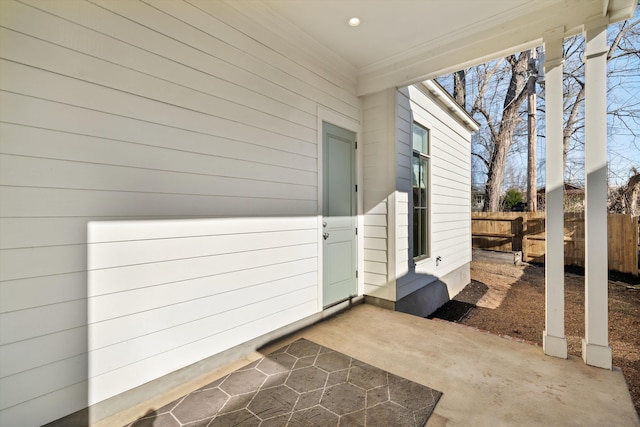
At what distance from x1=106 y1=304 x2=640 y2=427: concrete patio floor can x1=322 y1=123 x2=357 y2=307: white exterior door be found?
51 centimetres

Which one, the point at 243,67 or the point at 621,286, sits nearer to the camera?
the point at 243,67

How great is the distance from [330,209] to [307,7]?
2002mm

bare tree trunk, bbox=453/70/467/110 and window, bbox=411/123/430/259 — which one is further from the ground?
bare tree trunk, bbox=453/70/467/110

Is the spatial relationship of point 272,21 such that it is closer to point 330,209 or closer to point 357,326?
point 330,209

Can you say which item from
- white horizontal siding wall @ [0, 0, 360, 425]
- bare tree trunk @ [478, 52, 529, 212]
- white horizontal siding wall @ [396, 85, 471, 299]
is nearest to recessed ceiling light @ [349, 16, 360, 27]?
white horizontal siding wall @ [0, 0, 360, 425]

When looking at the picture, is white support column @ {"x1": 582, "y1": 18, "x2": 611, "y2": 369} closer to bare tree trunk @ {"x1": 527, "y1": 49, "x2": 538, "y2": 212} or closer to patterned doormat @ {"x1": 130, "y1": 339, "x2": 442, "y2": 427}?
patterned doormat @ {"x1": 130, "y1": 339, "x2": 442, "y2": 427}

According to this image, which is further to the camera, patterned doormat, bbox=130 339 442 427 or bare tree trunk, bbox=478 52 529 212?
bare tree trunk, bbox=478 52 529 212

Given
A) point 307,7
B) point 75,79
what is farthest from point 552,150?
point 75,79

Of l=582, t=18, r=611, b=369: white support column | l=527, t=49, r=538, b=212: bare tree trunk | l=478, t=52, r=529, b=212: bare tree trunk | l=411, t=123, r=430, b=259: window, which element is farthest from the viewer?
l=478, t=52, r=529, b=212: bare tree trunk

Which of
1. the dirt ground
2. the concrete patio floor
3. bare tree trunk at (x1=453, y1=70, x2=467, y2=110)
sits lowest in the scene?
the dirt ground

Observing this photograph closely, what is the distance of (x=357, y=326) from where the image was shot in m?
3.16

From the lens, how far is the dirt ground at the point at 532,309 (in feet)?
11.2

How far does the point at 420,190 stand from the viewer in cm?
469

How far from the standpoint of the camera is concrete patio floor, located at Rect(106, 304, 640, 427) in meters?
1.79
